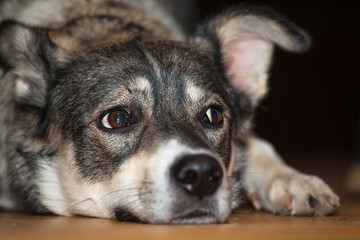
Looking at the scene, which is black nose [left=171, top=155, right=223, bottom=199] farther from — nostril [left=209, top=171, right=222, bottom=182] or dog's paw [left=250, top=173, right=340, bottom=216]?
dog's paw [left=250, top=173, right=340, bottom=216]

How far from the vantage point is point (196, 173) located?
252 centimetres

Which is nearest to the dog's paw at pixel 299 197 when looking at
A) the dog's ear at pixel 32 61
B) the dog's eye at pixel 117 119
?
the dog's eye at pixel 117 119

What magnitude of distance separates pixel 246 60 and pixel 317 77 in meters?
4.10

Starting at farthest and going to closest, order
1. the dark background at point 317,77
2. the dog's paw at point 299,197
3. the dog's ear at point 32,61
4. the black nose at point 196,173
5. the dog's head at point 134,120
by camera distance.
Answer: the dark background at point 317,77, the dog's ear at point 32,61, the dog's paw at point 299,197, the dog's head at point 134,120, the black nose at point 196,173

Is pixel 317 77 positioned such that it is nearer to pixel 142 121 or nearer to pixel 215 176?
pixel 142 121

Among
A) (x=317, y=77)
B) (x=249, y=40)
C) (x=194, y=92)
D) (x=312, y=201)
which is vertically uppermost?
(x=249, y=40)

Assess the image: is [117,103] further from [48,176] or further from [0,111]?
[0,111]

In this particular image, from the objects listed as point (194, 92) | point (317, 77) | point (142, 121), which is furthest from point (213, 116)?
point (317, 77)

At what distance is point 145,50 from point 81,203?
0.90 metres

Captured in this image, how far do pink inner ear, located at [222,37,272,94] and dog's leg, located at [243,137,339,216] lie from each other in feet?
1.61

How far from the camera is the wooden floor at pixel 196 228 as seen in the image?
2109 millimetres

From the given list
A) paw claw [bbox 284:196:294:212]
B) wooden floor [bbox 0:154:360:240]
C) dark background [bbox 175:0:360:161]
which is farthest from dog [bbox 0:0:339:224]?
dark background [bbox 175:0:360:161]

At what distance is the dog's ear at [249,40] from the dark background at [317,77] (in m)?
3.78

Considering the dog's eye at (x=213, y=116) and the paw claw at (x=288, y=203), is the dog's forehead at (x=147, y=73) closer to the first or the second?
the dog's eye at (x=213, y=116)
